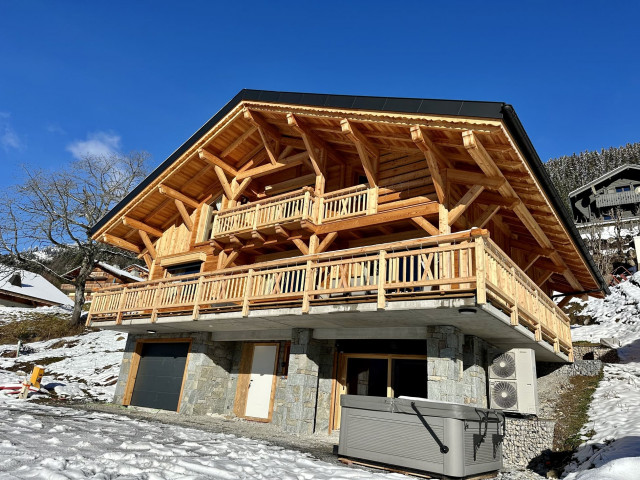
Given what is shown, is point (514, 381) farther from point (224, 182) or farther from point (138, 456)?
point (224, 182)

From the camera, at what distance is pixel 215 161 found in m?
15.4

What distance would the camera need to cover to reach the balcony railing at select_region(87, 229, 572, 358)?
8.09 m

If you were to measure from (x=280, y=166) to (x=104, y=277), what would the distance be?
43.1 m

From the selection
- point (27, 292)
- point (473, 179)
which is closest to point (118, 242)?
point (473, 179)

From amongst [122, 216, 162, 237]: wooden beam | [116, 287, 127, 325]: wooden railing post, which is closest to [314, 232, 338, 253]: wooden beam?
[116, 287, 127, 325]: wooden railing post

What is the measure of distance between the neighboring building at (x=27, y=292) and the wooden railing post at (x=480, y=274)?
41056mm

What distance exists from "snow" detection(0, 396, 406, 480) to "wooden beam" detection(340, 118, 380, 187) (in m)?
7.31

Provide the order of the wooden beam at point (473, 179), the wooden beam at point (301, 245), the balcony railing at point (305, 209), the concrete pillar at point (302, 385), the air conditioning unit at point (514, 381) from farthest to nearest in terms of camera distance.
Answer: the wooden beam at point (301, 245) < the balcony railing at point (305, 209) < the concrete pillar at point (302, 385) < the wooden beam at point (473, 179) < the air conditioning unit at point (514, 381)

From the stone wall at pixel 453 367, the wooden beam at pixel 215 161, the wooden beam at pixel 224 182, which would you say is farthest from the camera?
the wooden beam at pixel 224 182

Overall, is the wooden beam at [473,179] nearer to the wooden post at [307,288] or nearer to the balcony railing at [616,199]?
the wooden post at [307,288]

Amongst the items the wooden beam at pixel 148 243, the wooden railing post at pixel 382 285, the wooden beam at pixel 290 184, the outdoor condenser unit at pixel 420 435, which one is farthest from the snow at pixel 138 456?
the wooden beam at pixel 148 243

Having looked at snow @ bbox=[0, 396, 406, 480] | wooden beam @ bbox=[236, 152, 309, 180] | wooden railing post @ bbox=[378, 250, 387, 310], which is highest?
wooden beam @ bbox=[236, 152, 309, 180]

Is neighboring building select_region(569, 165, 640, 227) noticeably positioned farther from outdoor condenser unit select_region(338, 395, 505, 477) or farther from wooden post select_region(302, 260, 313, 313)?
outdoor condenser unit select_region(338, 395, 505, 477)

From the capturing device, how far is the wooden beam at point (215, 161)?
1509 cm
